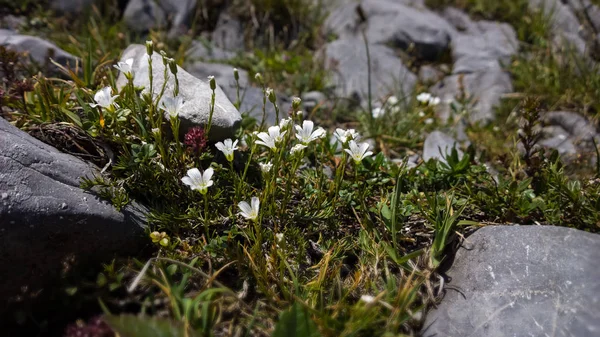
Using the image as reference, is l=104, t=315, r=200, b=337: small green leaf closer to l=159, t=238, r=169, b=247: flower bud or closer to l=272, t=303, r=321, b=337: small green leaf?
l=272, t=303, r=321, b=337: small green leaf

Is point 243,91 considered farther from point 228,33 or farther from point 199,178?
point 199,178

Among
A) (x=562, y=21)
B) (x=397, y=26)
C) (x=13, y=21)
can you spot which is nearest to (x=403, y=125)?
(x=397, y=26)

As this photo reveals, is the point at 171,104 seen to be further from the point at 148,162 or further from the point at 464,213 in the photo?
the point at 464,213

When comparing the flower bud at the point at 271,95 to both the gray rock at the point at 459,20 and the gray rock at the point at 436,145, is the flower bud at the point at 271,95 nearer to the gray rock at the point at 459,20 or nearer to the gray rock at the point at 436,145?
the gray rock at the point at 436,145

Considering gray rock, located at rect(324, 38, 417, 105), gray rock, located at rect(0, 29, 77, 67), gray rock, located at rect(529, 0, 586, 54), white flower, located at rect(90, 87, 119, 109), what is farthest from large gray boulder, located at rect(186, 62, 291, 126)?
gray rock, located at rect(529, 0, 586, 54)

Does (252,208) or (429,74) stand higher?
(252,208)

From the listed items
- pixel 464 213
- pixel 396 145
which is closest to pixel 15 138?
pixel 464 213

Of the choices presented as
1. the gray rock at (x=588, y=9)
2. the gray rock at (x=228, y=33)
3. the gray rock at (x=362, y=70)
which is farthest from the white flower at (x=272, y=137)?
the gray rock at (x=588, y=9)

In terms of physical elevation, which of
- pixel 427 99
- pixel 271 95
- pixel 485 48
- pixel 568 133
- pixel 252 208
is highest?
pixel 271 95
